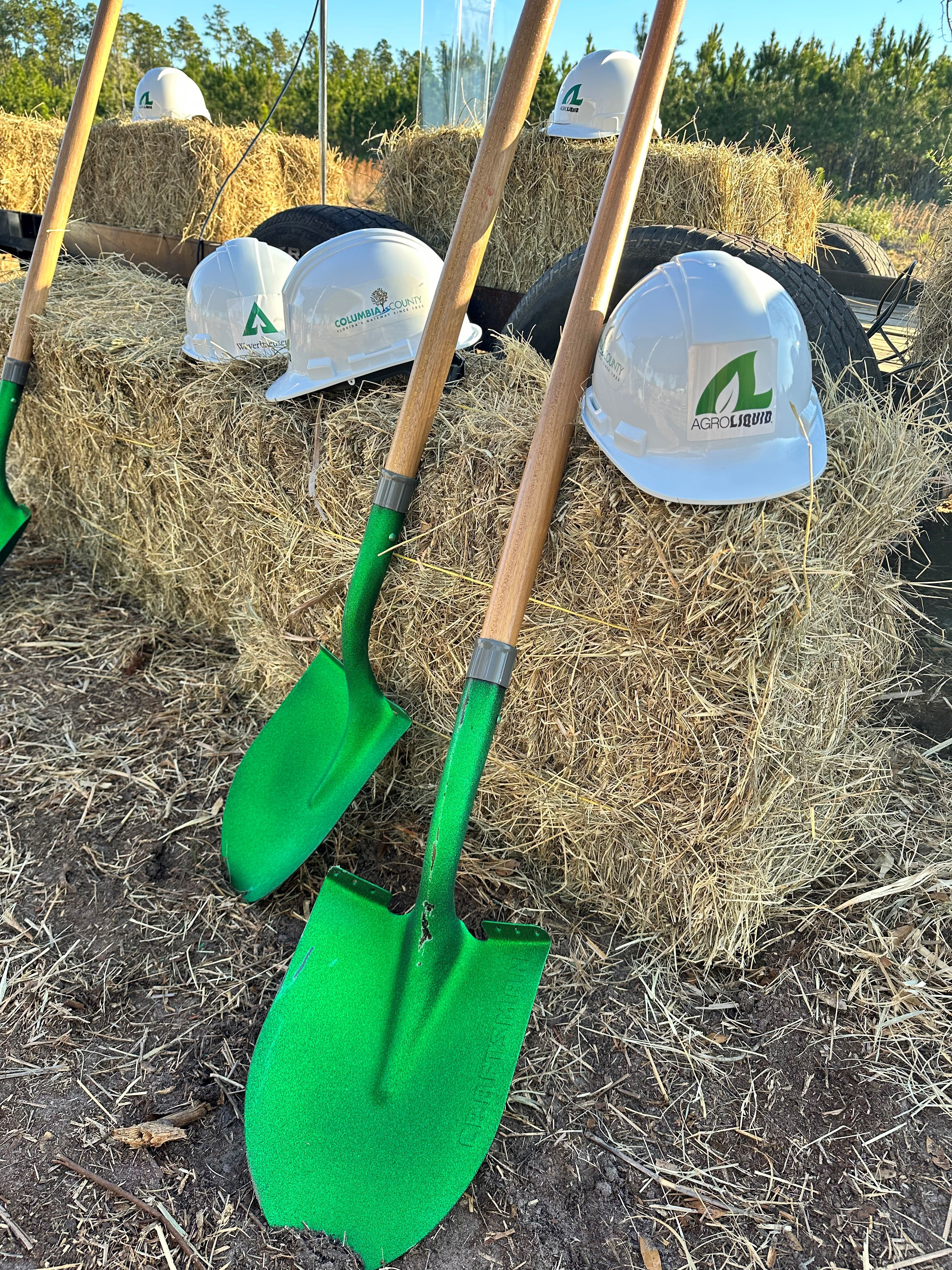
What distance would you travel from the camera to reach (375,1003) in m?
1.52

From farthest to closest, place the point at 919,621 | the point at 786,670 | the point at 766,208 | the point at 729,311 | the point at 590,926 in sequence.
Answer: the point at 766,208 → the point at 919,621 → the point at 590,926 → the point at 786,670 → the point at 729,311

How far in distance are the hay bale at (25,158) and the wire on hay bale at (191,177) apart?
274 cm

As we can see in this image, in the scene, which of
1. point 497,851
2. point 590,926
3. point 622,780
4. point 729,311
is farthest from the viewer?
point 497,851

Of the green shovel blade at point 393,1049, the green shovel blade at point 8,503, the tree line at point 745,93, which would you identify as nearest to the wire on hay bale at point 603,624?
the green shovel blade at point 393,1049

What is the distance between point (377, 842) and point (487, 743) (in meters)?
0.60

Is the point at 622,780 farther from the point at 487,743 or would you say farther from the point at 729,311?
the point at 729,311

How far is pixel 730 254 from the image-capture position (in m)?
2.02

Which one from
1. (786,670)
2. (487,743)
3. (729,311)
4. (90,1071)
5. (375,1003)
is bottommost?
(90,1071)

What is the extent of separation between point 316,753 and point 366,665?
0.25 metres

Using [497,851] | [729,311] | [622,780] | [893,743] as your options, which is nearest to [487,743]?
[622,780]

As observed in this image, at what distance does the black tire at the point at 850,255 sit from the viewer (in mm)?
6250

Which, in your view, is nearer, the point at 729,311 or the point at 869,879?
the point at 729,311

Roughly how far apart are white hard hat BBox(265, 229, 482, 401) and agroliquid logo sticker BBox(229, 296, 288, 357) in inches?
14.4

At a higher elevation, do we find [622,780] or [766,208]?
[766,208]
